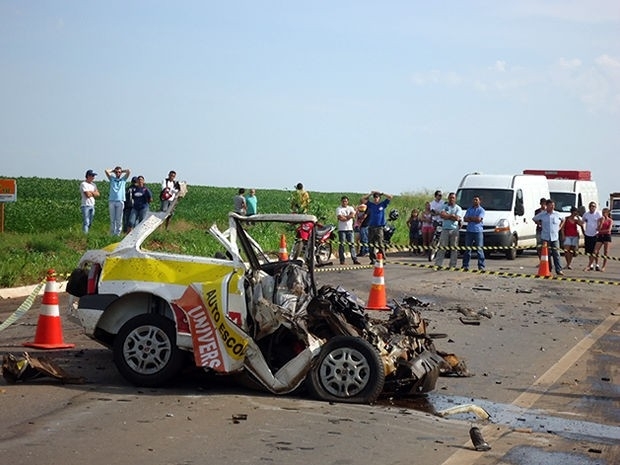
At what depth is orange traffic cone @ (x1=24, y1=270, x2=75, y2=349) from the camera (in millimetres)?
12367

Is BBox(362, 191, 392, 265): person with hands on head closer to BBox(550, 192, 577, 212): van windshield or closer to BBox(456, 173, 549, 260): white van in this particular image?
BBox(456, 173, 549, 260): white van

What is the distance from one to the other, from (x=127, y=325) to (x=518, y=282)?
15.6 meters

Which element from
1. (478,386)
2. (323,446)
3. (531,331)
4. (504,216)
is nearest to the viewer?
(323,446)

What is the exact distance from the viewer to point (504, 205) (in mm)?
34125

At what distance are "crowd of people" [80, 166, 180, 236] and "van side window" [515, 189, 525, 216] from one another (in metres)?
10.6

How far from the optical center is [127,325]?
10.4 metres

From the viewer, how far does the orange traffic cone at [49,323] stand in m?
12.4

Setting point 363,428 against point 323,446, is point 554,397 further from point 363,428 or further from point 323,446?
point 323,446

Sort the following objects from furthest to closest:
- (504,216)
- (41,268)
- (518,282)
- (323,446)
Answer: (504,216) < (518,282) < (41,268) < (323,446)

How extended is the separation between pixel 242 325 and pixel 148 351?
0.95m

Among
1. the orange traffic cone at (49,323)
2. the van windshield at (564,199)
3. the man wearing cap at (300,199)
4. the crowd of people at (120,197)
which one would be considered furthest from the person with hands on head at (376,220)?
the orange traffic cone at (49,323)

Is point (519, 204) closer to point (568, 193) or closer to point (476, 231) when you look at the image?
point (476, 231)

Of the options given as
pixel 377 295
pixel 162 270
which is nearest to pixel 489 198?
pixel 377 295

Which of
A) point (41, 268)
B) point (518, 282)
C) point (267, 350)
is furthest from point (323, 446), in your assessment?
point (518, 282)
